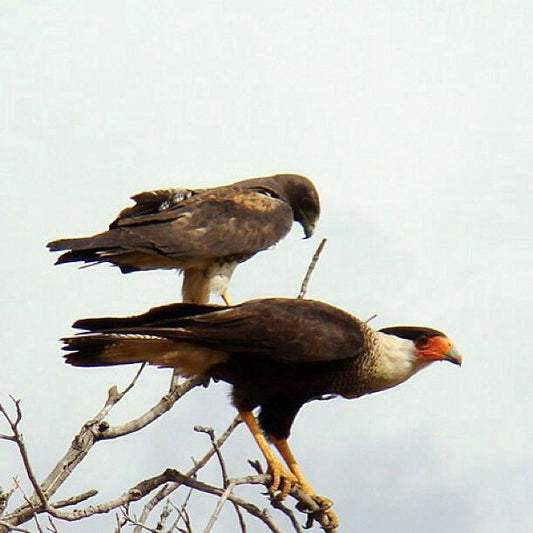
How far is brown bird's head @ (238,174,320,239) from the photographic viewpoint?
9.26 m

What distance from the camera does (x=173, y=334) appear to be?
18.3 feet

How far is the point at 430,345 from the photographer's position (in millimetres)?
6148

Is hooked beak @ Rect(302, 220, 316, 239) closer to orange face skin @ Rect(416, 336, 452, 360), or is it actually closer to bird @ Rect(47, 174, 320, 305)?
bird @ Rect(47, 174, 320, 305)

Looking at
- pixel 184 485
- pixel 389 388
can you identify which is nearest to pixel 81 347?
pixel 184 485

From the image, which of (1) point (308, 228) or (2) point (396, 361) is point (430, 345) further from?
(1) point (308, 228)

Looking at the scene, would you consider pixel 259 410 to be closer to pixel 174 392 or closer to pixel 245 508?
pixel 174 392

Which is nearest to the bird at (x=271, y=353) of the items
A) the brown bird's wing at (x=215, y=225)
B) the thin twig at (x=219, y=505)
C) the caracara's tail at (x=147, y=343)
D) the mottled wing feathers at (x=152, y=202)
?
the caracara's tail at (x=147, y=343)

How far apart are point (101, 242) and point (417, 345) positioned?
1951mm

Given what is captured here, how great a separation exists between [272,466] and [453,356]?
1037 millimetres

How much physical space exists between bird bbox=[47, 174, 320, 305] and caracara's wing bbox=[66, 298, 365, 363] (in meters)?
1.52

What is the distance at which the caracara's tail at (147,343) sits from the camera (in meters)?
5.45

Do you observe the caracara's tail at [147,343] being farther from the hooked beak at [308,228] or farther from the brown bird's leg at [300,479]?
Result: the hooked beak at [308,228]

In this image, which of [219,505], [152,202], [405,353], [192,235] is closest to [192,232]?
[192,235]

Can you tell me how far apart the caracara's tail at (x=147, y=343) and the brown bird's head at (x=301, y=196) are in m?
3.37
